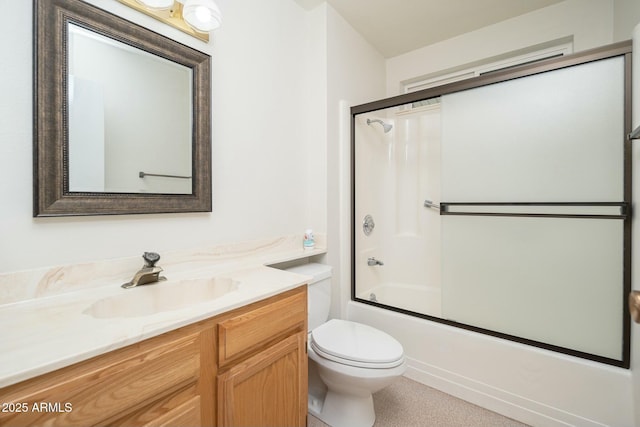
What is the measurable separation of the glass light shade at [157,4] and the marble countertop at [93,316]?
1.09 metres

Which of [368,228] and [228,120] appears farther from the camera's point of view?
[368,228]

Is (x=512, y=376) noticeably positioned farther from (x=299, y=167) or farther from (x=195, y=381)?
(x=299, y=167)

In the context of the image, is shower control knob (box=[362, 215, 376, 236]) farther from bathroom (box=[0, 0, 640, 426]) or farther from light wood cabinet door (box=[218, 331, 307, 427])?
light wood cabinet door (box=[218, 331, 307, 427])

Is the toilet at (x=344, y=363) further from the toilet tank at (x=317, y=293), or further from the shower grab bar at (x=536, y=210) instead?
the shower grab bar at (x=536, y=210)

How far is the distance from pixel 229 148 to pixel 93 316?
3.06 ft

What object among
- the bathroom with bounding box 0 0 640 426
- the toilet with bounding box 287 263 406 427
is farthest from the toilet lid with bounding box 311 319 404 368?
the bathroom with bounding box 0 0 640 426

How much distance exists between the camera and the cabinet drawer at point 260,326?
2.82 ft

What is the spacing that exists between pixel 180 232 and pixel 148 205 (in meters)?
0.19

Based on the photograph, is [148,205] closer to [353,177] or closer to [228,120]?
[228,120]

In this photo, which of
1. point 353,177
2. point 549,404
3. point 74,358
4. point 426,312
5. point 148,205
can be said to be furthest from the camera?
point 353,177

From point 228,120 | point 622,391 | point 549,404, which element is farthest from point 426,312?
point 228,120

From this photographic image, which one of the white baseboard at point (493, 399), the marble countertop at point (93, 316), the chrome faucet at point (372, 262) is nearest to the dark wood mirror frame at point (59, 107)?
the marble countertop at point (93, 316)

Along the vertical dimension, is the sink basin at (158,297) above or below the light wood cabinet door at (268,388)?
above

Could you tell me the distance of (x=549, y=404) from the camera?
136cm
